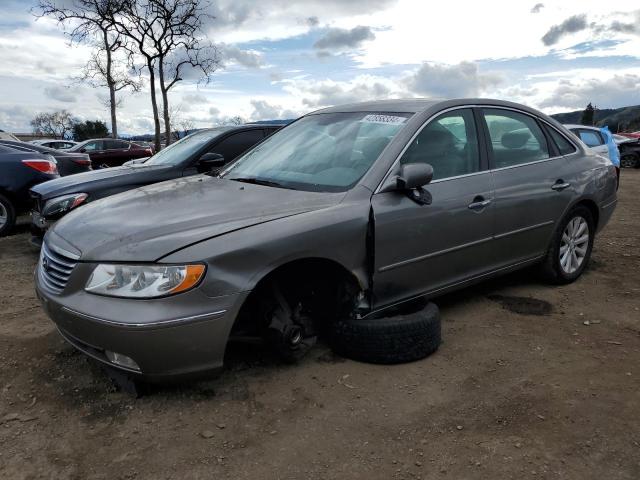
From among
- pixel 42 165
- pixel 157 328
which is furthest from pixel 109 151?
pixel 157 328

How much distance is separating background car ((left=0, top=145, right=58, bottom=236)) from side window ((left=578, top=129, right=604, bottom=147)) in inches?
390

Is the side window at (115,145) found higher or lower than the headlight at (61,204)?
higher

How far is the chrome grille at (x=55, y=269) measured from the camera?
2771 mm

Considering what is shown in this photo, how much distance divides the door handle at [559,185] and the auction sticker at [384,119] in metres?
1.56

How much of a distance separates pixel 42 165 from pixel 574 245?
6.83 m

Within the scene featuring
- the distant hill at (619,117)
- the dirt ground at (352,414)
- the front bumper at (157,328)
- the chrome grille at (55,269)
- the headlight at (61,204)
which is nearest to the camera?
the dirt ground at (352,414)

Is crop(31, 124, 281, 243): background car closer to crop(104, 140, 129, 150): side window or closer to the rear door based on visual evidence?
the rear door

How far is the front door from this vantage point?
3.23m

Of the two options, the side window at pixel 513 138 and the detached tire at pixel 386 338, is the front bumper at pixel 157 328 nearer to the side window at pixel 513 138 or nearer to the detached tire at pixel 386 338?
the detached tire at pixel 386 338

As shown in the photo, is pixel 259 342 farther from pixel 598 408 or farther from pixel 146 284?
pixel 598 408

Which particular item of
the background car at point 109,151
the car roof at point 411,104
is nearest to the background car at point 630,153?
the background car at point 109,151

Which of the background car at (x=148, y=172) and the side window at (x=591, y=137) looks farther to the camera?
the side window at (x=591, y=137)

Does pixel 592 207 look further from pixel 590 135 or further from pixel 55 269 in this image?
pixel 590 135

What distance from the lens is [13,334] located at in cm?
371
